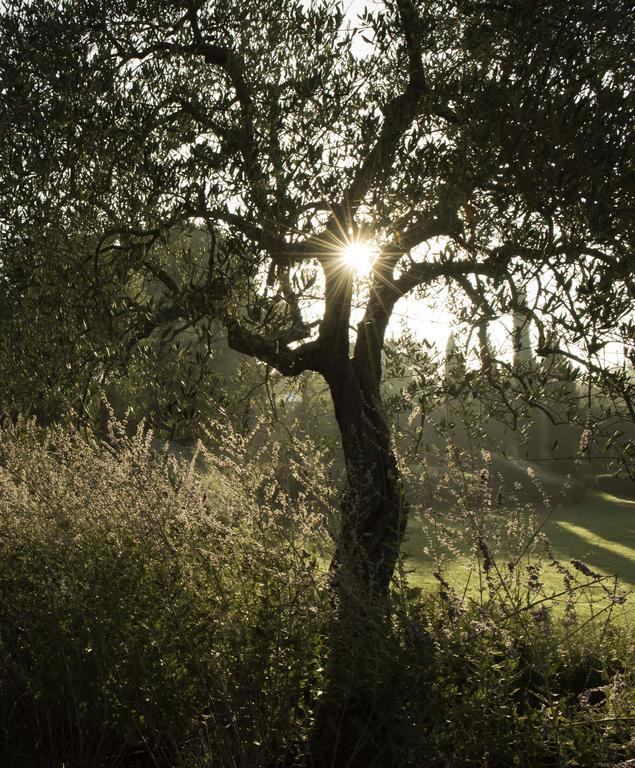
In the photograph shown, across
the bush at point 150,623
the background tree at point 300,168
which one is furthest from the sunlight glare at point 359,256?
the bush at point 150,623

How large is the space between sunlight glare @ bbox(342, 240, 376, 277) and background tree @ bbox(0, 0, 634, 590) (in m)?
0.09

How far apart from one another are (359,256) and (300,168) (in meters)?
1.03

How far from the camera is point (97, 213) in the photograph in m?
6.80

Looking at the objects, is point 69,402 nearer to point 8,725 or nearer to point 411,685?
point 8,725

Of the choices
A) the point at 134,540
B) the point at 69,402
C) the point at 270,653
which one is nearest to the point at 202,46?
the point at 69,402

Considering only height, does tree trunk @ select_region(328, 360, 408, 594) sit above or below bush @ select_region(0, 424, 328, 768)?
above

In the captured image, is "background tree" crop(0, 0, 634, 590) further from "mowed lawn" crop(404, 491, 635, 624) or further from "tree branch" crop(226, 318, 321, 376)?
"mowed lawn" crop(404, 491, 635, 624)

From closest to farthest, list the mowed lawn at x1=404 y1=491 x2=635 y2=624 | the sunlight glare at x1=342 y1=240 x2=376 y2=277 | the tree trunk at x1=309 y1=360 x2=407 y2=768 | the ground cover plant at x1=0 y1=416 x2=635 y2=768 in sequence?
1. the ground cover plant at x1=0 y1=416 x2=635 y2=768
2. the tree trunk at x1=309 y1=360 x2=407 y2=768
3. the sunlight glare at x1=342 y1=240 x2=376 y2=277
4. the mowed lawn at x1=404 y1=491 x2=635 y2=624

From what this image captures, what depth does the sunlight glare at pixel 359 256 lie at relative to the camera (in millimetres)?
6168

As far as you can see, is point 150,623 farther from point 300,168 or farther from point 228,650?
point 300,168

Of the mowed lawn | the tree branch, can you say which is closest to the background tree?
the tree branch

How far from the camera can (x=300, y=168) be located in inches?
226

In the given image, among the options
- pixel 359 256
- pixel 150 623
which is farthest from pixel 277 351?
pixel 150 623

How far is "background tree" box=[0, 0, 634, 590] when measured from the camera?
532 centimetres
